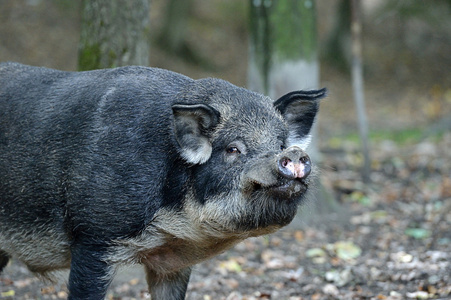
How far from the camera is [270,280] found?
264 inches

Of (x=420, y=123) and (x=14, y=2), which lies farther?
(x=14, y=2)

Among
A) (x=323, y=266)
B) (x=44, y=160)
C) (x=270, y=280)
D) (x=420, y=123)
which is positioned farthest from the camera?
(x=420, y=123)

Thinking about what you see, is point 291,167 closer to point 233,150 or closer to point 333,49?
point 233,150

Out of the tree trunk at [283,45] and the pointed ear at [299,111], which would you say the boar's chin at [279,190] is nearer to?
the pointed ear at [299,111]

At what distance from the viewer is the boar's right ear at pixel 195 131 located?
13.6ft

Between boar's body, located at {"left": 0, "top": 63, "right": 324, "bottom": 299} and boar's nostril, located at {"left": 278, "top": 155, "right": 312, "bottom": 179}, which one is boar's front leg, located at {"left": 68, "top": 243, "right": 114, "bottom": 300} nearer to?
boar's body, located at {"left": 0, "top": 63, "right": 324, "bottom": 299}

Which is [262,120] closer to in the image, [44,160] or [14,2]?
[44,160]

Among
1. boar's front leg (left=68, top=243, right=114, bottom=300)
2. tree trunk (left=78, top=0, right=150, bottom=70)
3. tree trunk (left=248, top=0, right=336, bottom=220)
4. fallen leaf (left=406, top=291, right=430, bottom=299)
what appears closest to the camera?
boar's front leg (left=68, top=243, right=114, bottom=300)

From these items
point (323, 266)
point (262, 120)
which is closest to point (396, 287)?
point (323, 266)

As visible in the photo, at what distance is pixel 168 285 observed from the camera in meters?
5.06

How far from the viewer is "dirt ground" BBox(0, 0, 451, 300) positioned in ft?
20.6

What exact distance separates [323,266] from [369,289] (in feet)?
3.53

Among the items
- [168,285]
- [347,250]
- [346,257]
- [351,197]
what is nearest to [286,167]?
[168,285]

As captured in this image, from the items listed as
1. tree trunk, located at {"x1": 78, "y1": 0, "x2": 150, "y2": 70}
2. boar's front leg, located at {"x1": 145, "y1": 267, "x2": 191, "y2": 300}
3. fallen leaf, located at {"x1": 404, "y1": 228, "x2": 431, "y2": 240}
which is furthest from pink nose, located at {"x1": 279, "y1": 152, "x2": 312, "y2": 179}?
fallen leaf, located at {"x1": 404, "y1": 228, "x2": 431, "y2": 240}
